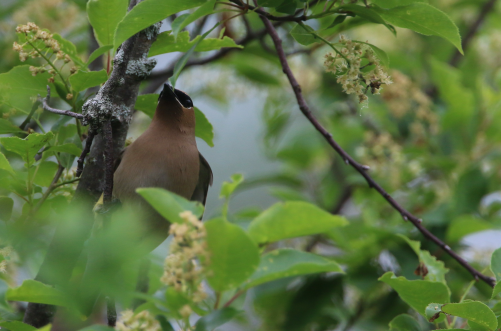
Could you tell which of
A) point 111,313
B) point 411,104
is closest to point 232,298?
point 111,313

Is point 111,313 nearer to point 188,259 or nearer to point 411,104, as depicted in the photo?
point 188,259

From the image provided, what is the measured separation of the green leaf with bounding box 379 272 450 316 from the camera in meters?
1.41

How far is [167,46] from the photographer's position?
62.9 inches

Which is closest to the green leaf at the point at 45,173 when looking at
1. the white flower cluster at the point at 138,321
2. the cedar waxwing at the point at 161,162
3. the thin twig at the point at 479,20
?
the cedar waxwing at the point at 161,162

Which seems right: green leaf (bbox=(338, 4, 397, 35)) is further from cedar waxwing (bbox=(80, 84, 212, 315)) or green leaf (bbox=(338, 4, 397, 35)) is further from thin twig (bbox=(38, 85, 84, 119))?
thin twig (bbox=(38, 85, 84, 119))

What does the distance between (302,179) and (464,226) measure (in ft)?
5.13

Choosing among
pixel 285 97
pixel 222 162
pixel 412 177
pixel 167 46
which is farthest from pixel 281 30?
pixel 222 162

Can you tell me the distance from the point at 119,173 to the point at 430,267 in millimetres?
1104

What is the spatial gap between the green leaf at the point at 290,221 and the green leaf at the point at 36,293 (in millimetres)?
434

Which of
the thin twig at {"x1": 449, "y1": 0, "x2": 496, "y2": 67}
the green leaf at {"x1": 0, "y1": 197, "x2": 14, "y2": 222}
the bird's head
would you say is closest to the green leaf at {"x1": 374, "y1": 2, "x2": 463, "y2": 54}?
the bird's head

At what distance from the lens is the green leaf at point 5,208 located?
1494 millimetres

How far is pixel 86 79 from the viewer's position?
1.54 metres

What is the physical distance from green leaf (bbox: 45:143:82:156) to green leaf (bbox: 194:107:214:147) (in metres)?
0.46

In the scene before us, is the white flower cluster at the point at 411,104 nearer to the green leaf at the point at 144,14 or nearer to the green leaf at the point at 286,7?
the green leaf at the point at 286,7
